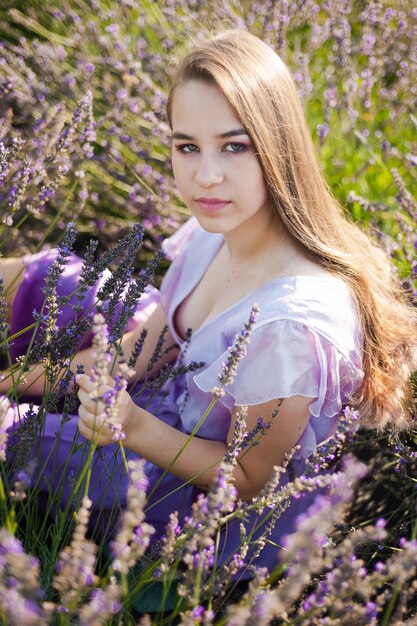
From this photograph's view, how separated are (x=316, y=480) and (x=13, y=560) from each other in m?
0.53

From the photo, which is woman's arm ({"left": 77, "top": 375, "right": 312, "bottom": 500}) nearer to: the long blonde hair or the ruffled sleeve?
the ruffled sleeve

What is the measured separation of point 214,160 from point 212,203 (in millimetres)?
106

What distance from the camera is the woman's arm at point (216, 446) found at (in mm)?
1535

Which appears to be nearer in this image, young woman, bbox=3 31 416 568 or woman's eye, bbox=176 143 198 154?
young woman, bbox=3 31 416 568

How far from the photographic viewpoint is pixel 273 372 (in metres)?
1.55

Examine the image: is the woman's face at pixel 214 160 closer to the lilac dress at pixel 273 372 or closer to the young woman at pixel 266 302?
the young woman at pixel 266 302

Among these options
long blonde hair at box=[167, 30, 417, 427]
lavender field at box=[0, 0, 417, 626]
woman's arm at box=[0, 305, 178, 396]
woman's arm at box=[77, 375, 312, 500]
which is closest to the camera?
lavender field at box=[0, 0, 417, 626]

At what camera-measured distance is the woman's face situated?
1.62 meters

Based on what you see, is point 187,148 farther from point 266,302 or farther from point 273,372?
point 273,372

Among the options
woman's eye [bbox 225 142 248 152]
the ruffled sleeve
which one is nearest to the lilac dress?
the ruffled sleeve

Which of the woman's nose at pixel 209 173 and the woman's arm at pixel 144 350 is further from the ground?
the woman's nose at pixel 209 173

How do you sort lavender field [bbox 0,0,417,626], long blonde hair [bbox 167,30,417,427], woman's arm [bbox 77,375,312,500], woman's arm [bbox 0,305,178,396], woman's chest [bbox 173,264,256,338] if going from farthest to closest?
woman's arm [bbox 0,305,178,396], woman's chest [bbox 173,264,256,338], long blonde hair [bbox 167,30,417,427], woman's arm [bbox 77,375,312,500], lavender field [bbox 0,0,417,626]

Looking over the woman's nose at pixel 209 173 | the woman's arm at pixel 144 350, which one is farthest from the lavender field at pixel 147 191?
the woman's nose at pixel 209 173

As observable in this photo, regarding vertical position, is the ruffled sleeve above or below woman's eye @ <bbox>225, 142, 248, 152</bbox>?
below
